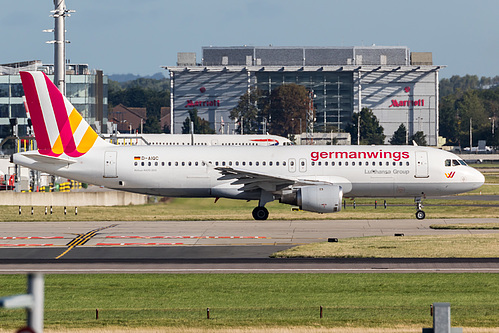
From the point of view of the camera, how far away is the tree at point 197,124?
19038 centimetres

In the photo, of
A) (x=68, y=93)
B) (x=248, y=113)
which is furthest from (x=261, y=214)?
(x=248, y=113)

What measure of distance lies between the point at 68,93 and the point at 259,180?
258 feet

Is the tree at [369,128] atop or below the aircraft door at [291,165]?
atop

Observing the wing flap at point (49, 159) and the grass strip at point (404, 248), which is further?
the wing flap at point (49, 159)

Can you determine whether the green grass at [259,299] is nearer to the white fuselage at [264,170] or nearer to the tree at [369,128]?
the white fuselage at [264,170]

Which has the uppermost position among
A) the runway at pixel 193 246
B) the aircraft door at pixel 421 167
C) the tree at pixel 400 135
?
the tree at pixel 400 135

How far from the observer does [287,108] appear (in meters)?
186

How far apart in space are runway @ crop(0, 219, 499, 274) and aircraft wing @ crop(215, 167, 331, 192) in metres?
1.95

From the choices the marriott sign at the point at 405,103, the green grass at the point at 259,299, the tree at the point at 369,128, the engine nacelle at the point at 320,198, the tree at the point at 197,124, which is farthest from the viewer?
the marriott sign at the point at 405,103

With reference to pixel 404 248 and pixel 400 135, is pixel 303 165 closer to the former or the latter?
pixel 404 248

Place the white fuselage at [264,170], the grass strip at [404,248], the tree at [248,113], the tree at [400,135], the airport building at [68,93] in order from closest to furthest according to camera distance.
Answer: the grass strip at [404,248]
the white fuselage at [264,170]
the airport building at [68,93]
the tree at [400,135]
the tree at [248,113]

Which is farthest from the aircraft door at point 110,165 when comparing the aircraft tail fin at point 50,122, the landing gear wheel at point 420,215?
the landing gear wheel at point 420,215

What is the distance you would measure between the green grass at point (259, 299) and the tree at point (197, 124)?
165435 millimetres

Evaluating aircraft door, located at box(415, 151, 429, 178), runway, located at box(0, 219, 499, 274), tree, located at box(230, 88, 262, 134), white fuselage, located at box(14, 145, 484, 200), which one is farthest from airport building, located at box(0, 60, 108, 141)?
aircraft door, located at box(415, 151, 429, 178)
